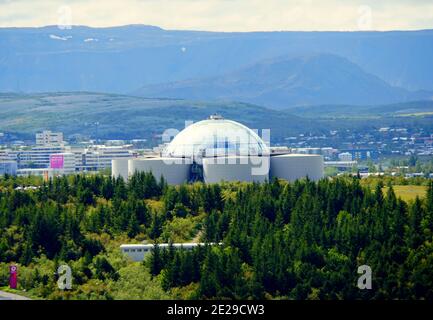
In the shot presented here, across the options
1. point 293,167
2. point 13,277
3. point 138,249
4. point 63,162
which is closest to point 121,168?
point 293,167

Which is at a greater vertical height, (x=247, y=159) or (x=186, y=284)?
(x=247, y=159)

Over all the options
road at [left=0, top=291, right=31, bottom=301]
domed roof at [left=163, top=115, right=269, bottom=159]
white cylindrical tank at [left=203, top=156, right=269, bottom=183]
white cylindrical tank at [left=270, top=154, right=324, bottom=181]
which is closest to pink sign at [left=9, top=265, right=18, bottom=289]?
road at [left=0, top=291, right=31, bottom=301]

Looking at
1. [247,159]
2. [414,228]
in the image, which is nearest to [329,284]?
[414,228]

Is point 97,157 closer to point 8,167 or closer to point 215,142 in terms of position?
point 8,167

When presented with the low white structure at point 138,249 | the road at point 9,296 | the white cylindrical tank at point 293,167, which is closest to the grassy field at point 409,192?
the white cylindrical tank at point 293,167
